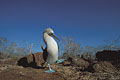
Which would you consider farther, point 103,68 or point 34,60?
point 34,60

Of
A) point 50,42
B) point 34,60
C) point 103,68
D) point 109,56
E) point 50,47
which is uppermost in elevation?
point 50,42

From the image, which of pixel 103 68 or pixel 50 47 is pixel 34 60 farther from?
pixel 103 68

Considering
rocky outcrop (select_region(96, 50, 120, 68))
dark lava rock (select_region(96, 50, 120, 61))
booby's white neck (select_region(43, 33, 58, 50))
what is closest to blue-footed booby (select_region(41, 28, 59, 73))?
booby's white neck (select_region(43, 33, 58, 50))

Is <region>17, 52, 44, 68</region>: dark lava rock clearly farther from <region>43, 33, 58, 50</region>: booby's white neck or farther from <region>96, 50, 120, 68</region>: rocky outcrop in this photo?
<region>96, 50, 120, 68</region>: rocky outcrop

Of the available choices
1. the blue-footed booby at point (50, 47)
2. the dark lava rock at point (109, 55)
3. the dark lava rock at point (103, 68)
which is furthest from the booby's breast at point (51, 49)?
the dark lava rock at point (109, 55)

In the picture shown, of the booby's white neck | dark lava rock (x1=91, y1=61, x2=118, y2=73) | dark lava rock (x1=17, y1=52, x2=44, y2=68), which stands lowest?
dark lava rock (x1=91, y1=61, x2=118, y2=73)

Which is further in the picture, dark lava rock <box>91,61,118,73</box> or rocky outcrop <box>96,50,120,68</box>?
rocky outcrop <box>96,50,120,68</box>

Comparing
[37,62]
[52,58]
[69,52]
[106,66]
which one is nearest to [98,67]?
[106,66]

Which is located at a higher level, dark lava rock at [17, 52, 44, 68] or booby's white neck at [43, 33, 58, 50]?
booby's white neck at [43, 33, 58, 50]

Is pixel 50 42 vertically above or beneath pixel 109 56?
above

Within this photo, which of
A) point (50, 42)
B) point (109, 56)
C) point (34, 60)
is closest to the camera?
point (50, 42)

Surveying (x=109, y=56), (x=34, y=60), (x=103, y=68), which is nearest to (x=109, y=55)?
(x=109, y=56)

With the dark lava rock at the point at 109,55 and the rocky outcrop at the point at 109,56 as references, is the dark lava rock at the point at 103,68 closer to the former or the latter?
the rocky outcrop at the point at 109,56

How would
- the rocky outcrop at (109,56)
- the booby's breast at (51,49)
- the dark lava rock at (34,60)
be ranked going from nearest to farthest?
the booby's breast at (51,49), the dark lava rock at (34,60), the rocky outcrop at (109,56)
